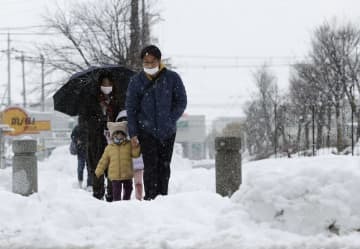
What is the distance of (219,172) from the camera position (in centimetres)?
729

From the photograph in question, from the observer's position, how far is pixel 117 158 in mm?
7078

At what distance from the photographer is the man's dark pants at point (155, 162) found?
21.6ft

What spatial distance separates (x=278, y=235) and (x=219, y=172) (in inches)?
111

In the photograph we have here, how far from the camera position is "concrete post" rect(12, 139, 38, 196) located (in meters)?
8.34

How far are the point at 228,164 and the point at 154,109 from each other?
1.25 meters

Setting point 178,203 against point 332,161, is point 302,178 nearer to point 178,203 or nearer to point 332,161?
point 332,161

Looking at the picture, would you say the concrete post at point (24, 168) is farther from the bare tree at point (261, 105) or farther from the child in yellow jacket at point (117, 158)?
the bare tree at point (261, 105)

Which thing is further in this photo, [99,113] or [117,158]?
[99,113]

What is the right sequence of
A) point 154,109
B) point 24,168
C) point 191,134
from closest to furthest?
point 154,109, point 24,168, point 191,134

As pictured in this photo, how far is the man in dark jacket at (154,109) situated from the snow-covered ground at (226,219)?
1.12 m

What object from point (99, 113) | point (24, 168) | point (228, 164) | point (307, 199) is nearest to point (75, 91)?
point (99, 113)

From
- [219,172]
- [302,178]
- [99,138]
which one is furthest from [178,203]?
[99,138]

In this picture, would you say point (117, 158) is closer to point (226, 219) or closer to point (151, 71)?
point (151, 71)

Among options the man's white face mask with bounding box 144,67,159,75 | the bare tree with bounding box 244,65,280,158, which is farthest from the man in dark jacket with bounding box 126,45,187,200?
the bare tree with bounding box 244,65,280,158
